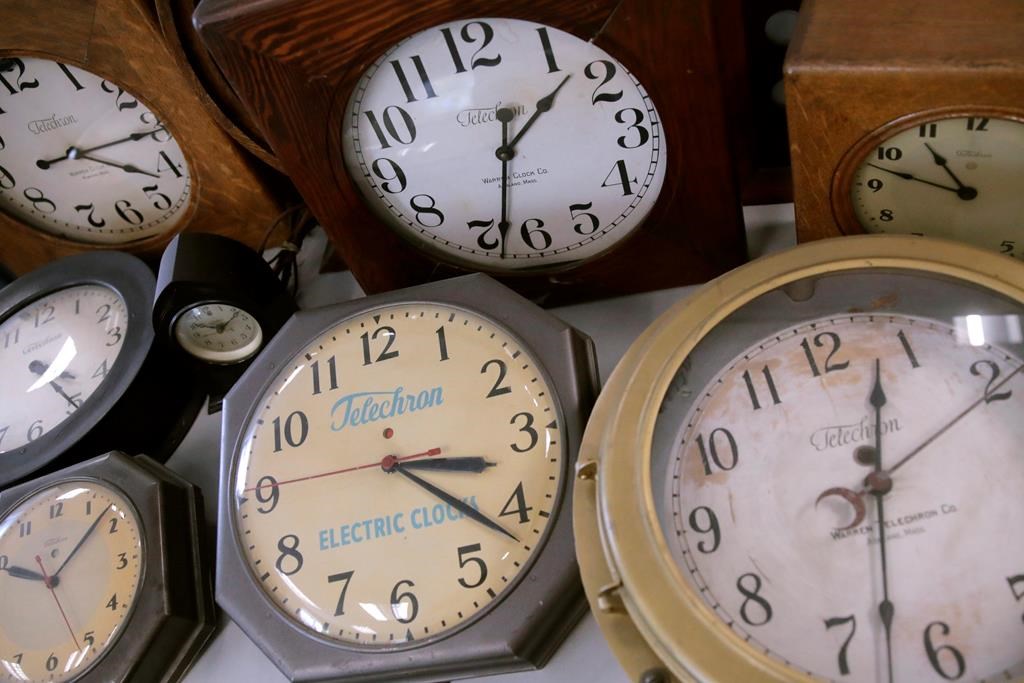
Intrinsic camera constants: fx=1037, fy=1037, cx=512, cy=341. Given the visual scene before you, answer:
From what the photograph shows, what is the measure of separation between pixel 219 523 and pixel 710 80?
75cm

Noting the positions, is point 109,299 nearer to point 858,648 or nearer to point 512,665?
point 512,665

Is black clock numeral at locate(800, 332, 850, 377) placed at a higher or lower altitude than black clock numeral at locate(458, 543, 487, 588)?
higher

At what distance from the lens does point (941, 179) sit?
1.06 meters

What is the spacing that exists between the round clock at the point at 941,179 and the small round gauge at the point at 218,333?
0.77 meters

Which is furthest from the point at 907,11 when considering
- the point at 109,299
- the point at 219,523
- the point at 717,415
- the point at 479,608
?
the point at 109,299

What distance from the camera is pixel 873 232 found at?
1144 millimetres

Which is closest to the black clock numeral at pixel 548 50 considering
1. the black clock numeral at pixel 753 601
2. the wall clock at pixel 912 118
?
the wall clock at pixel 912 118

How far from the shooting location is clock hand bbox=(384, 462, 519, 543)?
110 centimetres

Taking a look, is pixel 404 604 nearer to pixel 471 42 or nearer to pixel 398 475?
pixel 398 475

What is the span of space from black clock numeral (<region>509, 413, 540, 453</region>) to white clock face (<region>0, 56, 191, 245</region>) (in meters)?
0.69

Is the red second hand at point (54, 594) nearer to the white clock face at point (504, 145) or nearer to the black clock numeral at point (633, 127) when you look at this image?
the white clock face at point (504, 145)

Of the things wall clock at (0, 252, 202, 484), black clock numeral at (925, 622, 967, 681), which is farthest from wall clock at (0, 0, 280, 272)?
black clock numeral at (925, 622, 967, 681)

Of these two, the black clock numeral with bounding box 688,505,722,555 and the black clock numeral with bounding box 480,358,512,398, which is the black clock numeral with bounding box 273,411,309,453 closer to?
the black clock numeral with bounding box 480,358,512,398

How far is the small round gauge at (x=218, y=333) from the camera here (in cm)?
137
